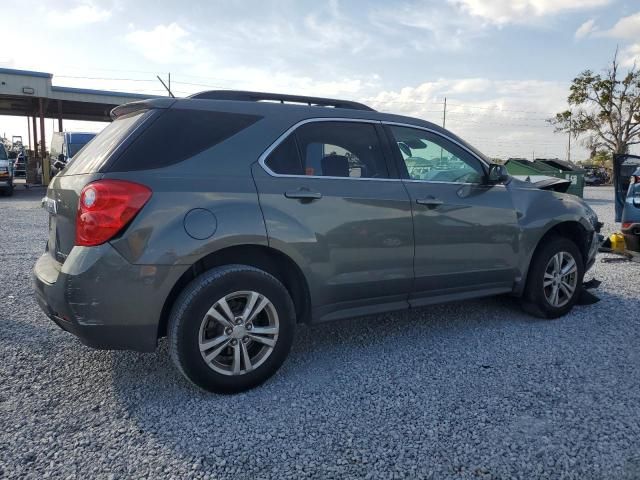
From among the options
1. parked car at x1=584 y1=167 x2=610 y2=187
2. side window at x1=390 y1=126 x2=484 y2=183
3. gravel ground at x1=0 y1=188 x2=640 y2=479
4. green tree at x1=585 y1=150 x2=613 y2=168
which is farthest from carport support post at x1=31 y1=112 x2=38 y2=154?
green tree at x1=585 y1=150 x2=613 y2=168

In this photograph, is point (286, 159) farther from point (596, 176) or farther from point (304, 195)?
point (596, 176)

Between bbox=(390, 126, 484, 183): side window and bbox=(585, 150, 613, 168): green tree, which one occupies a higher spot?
bbox=(585, 150, 613, 168): green tree

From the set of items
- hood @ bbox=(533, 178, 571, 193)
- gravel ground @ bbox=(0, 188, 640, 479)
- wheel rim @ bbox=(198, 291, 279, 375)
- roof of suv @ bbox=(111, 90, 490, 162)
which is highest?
roof of suv @ bbox=(111, 90, 490, 162)

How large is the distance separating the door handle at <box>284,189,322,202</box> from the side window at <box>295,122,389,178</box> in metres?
0.17

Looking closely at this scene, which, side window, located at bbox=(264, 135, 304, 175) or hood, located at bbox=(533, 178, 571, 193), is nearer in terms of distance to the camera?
side window, located at bbox=(264, 135, 304, 175)

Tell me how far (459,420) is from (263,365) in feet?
3.95

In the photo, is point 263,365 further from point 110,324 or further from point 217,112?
point 217,112

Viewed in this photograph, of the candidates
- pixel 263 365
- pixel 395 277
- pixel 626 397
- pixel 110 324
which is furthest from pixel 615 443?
pixel 110 324

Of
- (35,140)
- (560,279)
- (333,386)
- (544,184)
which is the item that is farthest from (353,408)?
Answer: (35,140)

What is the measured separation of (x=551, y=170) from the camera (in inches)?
570

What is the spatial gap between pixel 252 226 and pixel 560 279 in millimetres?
3052

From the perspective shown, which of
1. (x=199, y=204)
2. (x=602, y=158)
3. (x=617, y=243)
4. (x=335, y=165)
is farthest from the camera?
(x=602, y=158)

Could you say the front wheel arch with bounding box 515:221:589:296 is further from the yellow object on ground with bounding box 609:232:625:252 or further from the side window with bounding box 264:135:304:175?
the yellow object on ground with bounding box 609:232:625:252

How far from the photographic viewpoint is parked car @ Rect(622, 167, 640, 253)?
649cm
